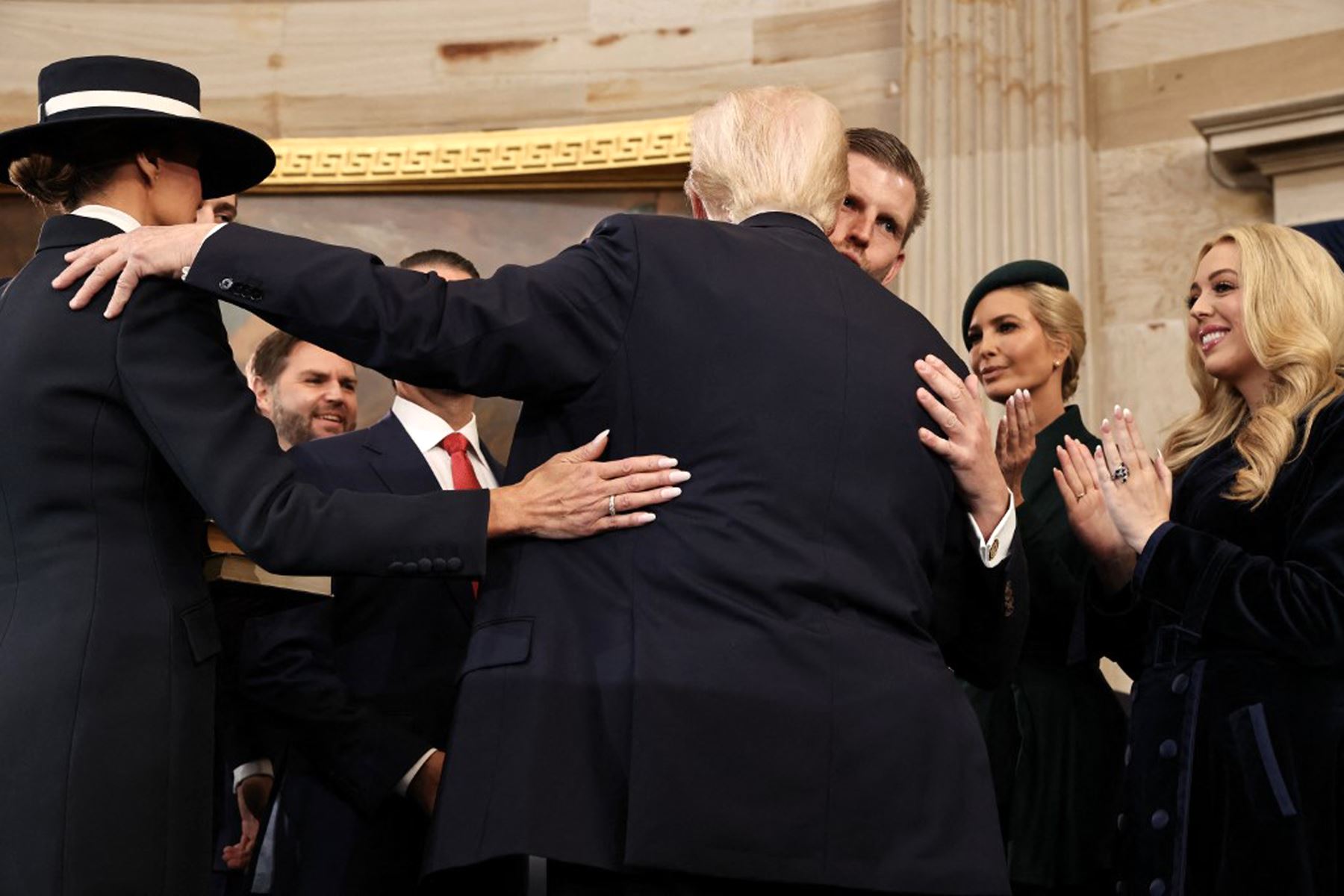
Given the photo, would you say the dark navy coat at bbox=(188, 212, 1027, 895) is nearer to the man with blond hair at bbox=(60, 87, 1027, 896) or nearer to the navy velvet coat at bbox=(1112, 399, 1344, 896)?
the man with blond hair at bbox=(60, 87, 1027, 896)

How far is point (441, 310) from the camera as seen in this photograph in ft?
8.11

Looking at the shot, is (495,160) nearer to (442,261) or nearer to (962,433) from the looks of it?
(442,261)

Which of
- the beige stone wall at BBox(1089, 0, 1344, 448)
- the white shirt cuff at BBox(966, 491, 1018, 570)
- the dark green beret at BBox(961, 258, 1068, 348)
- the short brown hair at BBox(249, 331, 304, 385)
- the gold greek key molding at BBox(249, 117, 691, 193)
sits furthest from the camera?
the gold greek key molding at BBox(249, 117, 691, 193)

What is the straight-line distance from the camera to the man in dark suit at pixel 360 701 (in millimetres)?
3178

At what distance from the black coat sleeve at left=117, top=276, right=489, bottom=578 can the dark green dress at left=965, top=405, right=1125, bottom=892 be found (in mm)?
1660

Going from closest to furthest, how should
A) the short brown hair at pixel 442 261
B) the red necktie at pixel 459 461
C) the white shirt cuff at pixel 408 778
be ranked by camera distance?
the white shirt cuff at pixel 408 778, the red necktie at pixel 459 461, the short brown hair at pixel 442 261

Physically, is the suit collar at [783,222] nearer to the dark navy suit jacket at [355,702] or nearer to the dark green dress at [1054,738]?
the dark navy suit jacket at [355,702]

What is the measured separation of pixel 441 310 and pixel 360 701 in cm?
108

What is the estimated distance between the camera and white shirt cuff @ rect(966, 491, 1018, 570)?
2.88 metres

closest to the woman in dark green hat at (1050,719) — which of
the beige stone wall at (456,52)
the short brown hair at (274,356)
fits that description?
the short brown hair at (274,356)

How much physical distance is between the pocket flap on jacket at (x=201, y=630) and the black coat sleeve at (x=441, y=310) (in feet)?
1.51

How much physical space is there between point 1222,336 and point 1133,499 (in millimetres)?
480

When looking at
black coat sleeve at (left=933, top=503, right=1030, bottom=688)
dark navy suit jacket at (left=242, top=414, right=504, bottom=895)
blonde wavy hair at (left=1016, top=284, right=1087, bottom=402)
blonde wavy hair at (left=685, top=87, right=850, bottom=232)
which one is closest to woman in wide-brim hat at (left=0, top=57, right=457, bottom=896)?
dark navy suit jacket at (left=242, top=414, right=504, bottom=895)

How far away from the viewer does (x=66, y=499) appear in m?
2.51
